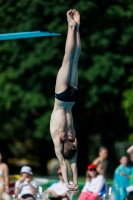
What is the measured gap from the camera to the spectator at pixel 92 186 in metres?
12.4

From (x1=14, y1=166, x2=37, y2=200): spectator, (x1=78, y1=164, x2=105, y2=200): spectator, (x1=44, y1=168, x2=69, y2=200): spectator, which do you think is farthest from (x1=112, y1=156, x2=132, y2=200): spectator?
(x1=14, y1=166, x2=37, y2=200): spectator

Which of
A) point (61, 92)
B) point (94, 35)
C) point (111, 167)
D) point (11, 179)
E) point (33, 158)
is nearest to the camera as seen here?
point (61, 92)

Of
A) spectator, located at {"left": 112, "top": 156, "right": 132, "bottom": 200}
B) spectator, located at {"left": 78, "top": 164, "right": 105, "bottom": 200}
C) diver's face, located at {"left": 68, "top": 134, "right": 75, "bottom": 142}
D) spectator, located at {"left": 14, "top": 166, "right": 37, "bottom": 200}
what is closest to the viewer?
diver's face, located at {"left": 68, "top": 134, "right": 75, "bottom": 142}

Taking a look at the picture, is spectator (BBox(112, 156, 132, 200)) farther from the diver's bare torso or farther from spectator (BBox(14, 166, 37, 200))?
the diver's bare torso

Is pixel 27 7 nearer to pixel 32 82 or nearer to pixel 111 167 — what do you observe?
pixel 32 82

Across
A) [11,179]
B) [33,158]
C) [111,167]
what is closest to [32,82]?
[111,167]

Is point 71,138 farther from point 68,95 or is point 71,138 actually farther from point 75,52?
point 75,52

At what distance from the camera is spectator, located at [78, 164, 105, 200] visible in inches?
488

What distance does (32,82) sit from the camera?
23.4 meters

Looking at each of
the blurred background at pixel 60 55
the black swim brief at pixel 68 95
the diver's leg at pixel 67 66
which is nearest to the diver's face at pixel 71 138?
the black swim brief at pixel 68 95

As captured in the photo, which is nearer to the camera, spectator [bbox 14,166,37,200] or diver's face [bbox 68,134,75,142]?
diver's face [bbox 68,134,75,142]

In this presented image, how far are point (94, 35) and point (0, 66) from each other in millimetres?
4091

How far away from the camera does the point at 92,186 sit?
12727mm

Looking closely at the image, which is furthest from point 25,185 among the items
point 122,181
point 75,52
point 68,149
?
point 75,52
